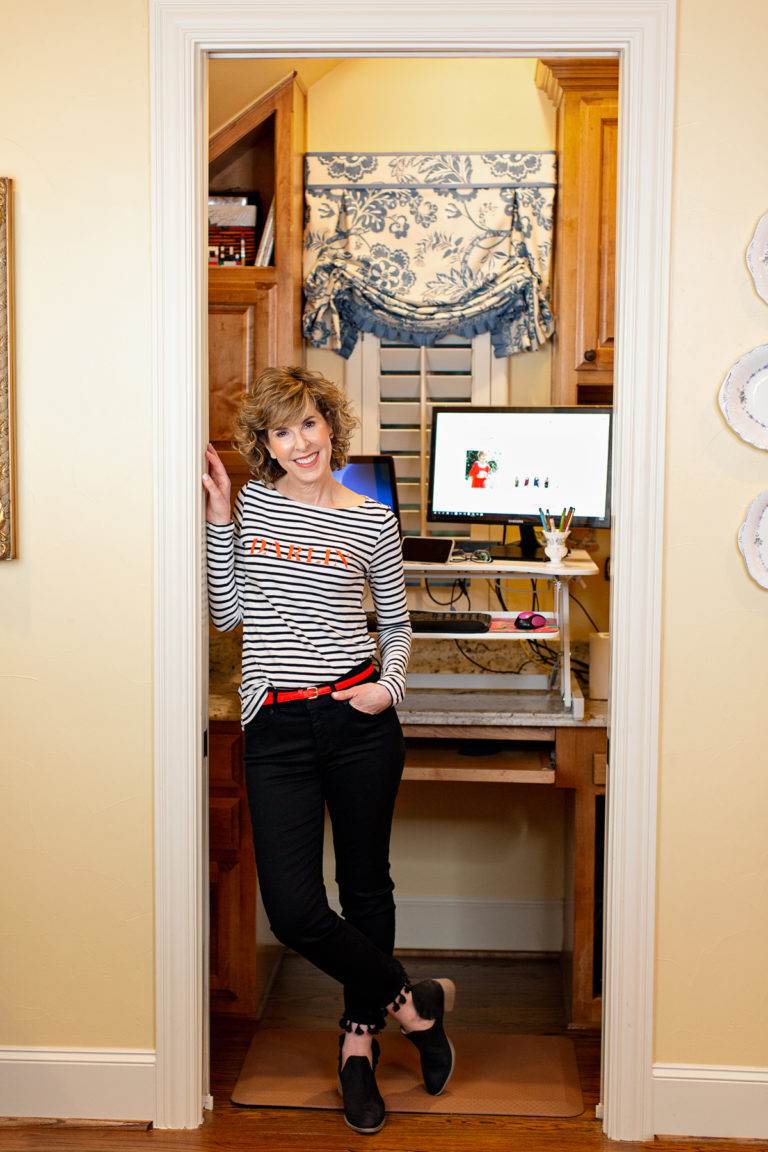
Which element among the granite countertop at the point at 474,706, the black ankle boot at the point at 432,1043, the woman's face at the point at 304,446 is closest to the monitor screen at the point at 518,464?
the granite countertop at the point at 474,706

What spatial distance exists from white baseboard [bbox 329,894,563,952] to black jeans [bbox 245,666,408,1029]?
119 cm

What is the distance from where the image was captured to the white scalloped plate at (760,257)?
229 centimetres

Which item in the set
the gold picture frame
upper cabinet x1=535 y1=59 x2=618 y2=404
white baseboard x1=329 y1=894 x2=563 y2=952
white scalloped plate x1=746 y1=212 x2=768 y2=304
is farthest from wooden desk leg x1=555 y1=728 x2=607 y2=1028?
the gold picture frame

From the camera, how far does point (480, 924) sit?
11.9 feet

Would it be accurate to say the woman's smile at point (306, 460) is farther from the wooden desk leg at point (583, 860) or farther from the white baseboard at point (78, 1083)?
the white baseboard at point (78, 1083)

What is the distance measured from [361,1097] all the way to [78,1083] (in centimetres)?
58

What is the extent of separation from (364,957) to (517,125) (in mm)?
2435

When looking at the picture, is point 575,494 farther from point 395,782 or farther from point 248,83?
point 248,83

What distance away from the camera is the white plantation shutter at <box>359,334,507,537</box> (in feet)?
12.0

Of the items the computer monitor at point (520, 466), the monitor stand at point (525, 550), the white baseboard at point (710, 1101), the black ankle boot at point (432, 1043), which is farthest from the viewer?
the monitor stand at point (525, 550)

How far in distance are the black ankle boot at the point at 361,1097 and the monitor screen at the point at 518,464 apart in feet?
4.80

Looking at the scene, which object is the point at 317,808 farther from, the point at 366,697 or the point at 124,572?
the point at 124,572

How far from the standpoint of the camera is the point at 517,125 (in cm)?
354

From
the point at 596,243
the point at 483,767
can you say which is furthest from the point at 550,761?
the point at 596,243
